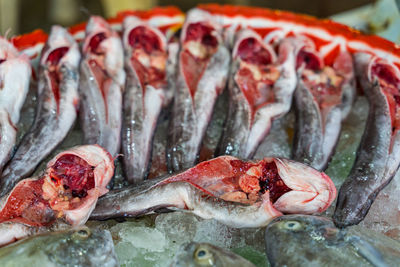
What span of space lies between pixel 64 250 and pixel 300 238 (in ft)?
2.83

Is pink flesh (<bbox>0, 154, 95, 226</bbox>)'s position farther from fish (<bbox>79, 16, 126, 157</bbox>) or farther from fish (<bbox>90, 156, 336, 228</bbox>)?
fish (<bbox>79, 16, 126, 157</bbox>)

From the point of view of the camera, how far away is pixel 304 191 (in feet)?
6.02

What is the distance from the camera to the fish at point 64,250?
1.58m

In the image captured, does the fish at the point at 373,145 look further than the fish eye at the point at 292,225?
Yes

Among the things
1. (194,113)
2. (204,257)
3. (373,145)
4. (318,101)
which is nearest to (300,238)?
(204,257)

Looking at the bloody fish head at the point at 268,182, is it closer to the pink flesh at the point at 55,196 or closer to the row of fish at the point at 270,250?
the row of fish at the point at 270,250

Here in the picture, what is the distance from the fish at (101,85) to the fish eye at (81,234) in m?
0.57

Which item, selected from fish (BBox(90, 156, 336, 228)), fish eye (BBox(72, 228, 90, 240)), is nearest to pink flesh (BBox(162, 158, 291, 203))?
fish (BBox(90, 156, 336, 228))

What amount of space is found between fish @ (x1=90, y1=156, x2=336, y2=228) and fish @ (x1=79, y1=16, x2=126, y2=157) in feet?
1.23

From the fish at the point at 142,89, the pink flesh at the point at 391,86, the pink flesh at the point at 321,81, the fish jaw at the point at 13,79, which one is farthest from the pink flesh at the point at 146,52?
the pink flesh at the point at 391,86

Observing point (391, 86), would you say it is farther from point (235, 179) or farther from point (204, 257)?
point (204, 257)

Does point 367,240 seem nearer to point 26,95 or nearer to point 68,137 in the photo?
point 68,137

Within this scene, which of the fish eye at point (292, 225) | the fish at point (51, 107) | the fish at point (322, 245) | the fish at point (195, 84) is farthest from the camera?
the fish at point (195, 84)

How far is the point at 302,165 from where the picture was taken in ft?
6.27
